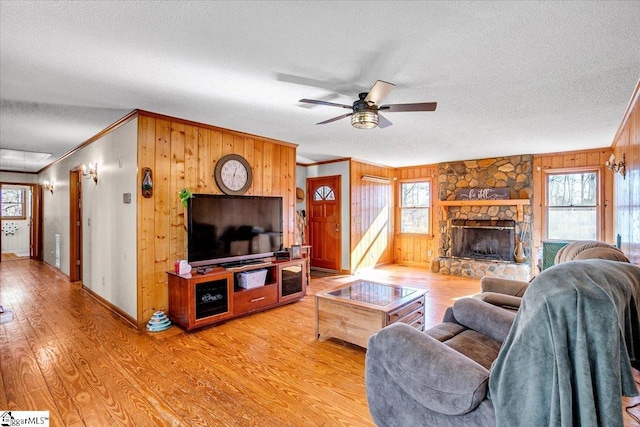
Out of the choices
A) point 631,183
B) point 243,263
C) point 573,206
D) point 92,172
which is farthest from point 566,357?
point 573,206

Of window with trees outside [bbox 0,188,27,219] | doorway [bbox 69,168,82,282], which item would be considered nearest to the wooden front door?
doorway [bbox 69,168,82,282]

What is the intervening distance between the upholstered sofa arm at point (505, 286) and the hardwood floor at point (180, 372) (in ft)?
3.15

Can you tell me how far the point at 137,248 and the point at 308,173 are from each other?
173 inches

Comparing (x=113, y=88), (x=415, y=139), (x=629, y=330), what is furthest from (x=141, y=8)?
(x=415, y=139)

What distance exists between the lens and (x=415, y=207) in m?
7.54

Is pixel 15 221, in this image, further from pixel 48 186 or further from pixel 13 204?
pixel 48 186

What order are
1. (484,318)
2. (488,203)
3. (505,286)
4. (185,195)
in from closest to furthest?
(484,318)
(505,286)
(185,195)
(488,203)

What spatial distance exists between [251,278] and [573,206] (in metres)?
5.63

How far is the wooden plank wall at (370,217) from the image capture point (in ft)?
21.6

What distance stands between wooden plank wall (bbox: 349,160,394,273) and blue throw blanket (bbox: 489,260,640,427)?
5382 millimetres

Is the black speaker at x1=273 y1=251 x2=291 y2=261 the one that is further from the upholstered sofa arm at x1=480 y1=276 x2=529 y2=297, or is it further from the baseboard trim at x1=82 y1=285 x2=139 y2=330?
the upholstered sofa arm at x1=480 y1=276 x2=529 y2=297

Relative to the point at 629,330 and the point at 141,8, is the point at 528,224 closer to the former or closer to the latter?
the point at 629,330

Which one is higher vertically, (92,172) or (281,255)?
(92,172)

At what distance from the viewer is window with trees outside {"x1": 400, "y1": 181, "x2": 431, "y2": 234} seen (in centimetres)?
736
